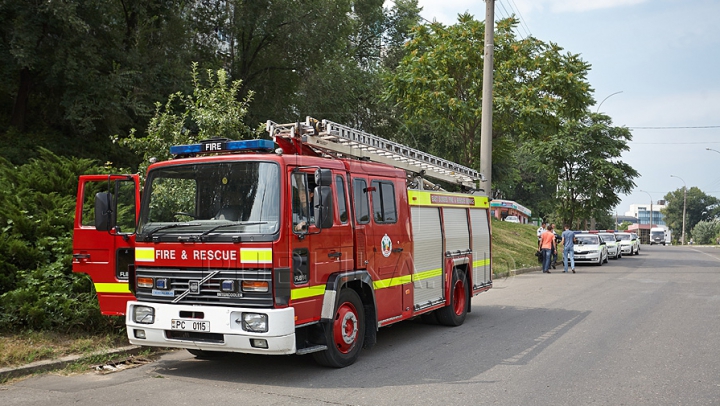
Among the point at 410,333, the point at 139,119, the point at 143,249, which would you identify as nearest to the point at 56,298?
the point at 143,249

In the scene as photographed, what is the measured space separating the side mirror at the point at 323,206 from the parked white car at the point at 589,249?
23.5 meters

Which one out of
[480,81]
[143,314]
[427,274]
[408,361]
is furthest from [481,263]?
[480,81]

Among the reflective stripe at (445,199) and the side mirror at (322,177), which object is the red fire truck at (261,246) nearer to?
the side mirror at (322,177)

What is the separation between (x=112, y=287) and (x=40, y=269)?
51.9 inches

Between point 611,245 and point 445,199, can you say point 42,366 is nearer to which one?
point 445,199

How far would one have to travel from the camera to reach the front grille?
647cm

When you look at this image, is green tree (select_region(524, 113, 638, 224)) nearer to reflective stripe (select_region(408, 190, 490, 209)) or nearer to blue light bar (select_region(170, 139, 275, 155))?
reflective stripe (select_region(408, 190, 490, 209))

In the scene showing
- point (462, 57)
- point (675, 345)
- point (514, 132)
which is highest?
point (462, 57)

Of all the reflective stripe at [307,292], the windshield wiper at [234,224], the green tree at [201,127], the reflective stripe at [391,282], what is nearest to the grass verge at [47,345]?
the windshield wiper at [234,224]

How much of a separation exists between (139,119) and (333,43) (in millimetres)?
9517

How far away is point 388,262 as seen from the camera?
846cm

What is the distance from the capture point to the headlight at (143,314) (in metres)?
6.91

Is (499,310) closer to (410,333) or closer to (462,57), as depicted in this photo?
(410,333)

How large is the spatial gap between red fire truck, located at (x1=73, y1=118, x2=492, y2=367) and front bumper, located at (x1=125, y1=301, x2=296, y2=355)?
0.01 m
